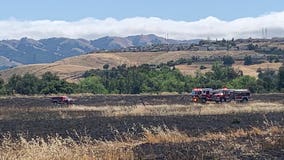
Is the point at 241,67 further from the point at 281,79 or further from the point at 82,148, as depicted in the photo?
the point at 82,148

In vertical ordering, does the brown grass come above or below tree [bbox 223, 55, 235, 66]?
above

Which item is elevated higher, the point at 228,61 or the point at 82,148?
the point at 82,148

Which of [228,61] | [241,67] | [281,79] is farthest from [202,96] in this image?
[228,61]

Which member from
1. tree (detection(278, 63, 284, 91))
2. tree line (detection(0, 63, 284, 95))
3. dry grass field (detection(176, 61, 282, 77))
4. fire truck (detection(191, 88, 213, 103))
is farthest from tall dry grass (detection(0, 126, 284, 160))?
dry grass field (detection(176, 61, 282, 77))

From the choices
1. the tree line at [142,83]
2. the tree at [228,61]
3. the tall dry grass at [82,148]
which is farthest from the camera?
the tree at [228,61]

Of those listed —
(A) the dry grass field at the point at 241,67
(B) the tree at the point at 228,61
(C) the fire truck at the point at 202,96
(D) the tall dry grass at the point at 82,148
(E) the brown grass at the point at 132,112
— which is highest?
(D) the tall dry grass at the point at 82,148

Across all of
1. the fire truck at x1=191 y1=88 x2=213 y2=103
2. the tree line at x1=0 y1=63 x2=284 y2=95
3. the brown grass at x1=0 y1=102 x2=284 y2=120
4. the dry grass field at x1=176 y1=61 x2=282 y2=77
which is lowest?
the dry grass field at x1=176 y1=61 x2=282 y2=77

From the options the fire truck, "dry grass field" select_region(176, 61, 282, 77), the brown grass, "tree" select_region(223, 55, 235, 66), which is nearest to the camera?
the brown grass

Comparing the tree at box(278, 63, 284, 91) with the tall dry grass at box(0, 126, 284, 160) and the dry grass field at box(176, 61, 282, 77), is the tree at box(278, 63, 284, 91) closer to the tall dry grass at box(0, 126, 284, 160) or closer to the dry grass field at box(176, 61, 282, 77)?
the dry grass field at box(176, 61, 282, 77)

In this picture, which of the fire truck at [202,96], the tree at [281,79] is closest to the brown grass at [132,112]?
the fire truck at [202,96]

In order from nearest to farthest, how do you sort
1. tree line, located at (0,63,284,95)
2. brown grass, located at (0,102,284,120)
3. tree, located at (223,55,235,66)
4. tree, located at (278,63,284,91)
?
brown grass, located at (0,102,284,120) < tree, located at (278,63,284,91) < tree line, located at (0,63,284,95) < tree, located at (223,55,235,66)

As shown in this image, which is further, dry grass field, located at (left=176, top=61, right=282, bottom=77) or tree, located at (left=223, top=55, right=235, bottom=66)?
tree, located at (left=223, top=55, right=235, bottom=66)

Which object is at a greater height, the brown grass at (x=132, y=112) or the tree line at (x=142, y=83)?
the brown grass at (x=132, y=112)

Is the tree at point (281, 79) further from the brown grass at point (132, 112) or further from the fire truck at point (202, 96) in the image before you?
the brown grass at point (132, 112)
